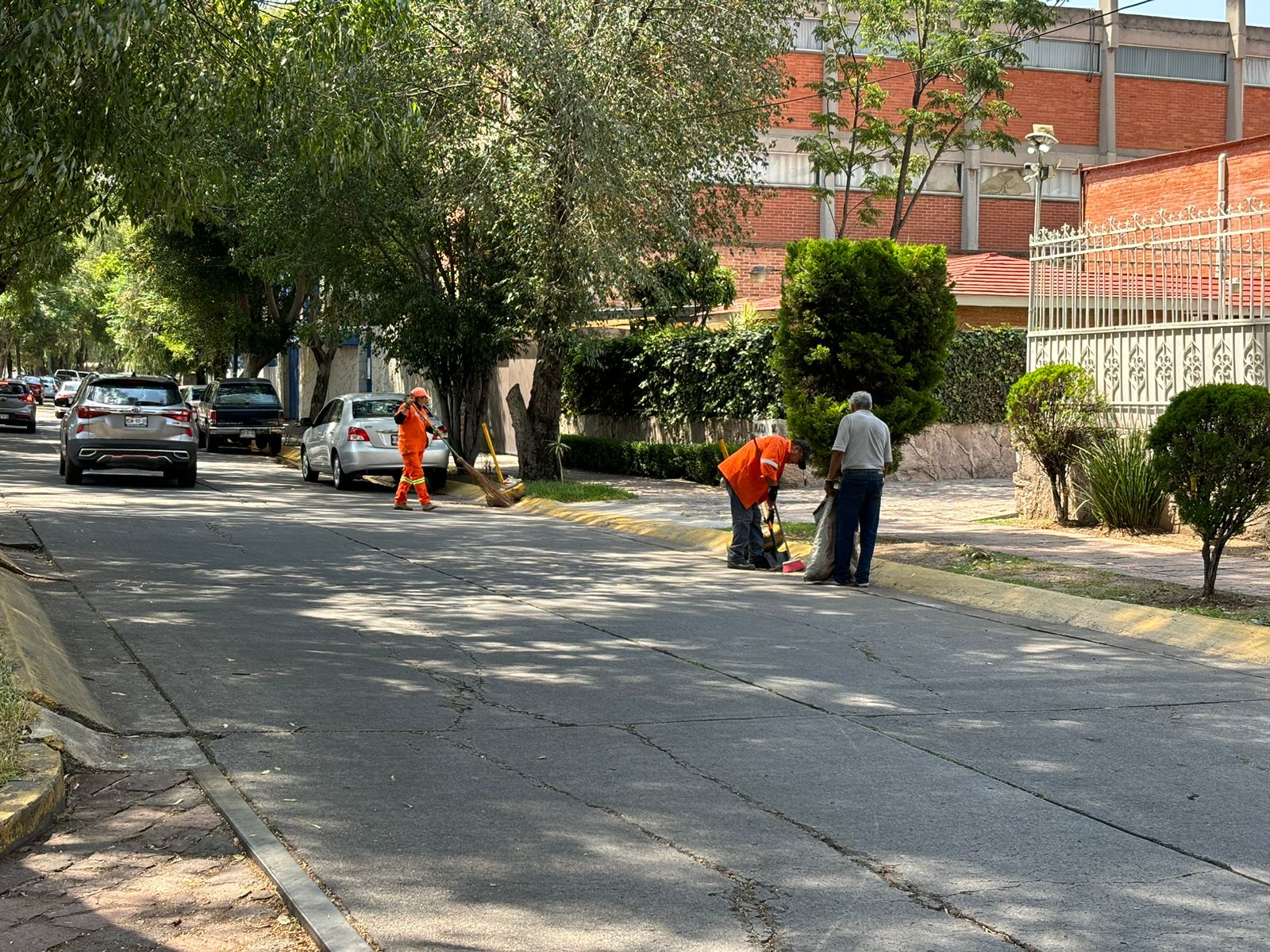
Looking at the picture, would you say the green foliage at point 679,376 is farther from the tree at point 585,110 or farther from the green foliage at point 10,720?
the green foliage at point 10,720

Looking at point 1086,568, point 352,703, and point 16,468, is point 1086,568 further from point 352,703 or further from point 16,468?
point 16,468

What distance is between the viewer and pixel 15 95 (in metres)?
10.9

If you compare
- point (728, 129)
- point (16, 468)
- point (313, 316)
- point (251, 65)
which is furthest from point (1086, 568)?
point (313, 316)

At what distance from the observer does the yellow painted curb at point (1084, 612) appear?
9797 millimetres

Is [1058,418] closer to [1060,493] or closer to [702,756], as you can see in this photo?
[1060,493]

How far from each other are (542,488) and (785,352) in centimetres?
677

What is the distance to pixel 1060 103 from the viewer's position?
42.4m

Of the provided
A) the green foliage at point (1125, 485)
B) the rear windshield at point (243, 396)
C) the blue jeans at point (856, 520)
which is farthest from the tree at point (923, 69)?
the blue jeans at point (856, 520)

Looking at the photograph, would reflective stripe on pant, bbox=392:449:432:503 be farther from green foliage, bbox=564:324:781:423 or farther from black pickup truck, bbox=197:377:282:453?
black pickup truck, bbox=197:377:282:453

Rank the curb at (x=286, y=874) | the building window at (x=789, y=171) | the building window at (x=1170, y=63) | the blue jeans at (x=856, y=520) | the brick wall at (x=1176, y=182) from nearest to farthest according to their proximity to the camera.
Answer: the curb at (x=286, y=874)
the blue jeans at (x=856, y=520)
the brick wall at (x=1176, y=182)
the building window at (x=789, y=171)
the building window at (x=1170, y=63)

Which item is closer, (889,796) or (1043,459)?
(889,796)

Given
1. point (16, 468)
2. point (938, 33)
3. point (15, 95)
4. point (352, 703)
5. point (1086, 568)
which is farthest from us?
point (938, 33)

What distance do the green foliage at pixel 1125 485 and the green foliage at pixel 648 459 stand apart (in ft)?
25.7

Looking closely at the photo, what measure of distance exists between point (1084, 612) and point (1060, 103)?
34.7 meters
